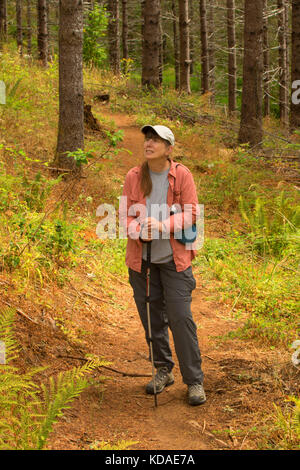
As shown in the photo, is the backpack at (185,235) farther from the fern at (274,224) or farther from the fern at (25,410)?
the fern at (274,224)

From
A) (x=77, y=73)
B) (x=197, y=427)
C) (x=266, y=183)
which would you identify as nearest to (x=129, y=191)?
(x=197, y=427)

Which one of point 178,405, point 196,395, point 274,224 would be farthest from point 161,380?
point 274,224

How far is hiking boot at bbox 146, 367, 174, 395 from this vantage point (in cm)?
441

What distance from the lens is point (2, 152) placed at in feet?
27.2

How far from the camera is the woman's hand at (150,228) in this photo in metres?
3.85

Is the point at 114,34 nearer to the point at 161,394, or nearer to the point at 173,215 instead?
the point at 173,215

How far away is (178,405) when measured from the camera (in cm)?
423

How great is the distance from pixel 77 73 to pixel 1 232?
432 cm

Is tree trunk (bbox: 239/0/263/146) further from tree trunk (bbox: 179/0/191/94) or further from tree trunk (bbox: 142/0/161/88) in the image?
tree trunk (bbox: 179/0/191/94)

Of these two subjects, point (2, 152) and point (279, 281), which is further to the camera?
point (2, 152)

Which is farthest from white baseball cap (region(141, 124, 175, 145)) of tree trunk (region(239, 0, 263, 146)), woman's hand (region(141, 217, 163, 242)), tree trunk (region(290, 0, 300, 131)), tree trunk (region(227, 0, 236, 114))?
tree trunk (region(227, 0, 236, 114))

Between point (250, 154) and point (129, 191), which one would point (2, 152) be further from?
point (250, 154)

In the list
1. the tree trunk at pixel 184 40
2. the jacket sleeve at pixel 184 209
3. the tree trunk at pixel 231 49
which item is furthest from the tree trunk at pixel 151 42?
the jacket sleeve at pixel 184 209

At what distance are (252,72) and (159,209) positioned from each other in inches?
395
